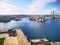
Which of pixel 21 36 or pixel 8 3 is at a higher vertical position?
pixel 8 3

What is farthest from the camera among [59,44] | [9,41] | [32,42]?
[59,44]

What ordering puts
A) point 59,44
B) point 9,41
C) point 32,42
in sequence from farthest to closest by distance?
point 59,44 → point 32,42 → point 9,41

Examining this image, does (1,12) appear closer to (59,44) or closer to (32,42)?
(32,42)

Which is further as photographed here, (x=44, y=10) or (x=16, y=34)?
(x=44, y=10)

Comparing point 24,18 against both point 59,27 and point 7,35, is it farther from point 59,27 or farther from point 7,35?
point 59,27

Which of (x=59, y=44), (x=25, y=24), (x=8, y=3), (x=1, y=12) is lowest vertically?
(x=59, y=44)

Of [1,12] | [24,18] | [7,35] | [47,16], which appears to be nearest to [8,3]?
[1,12]
